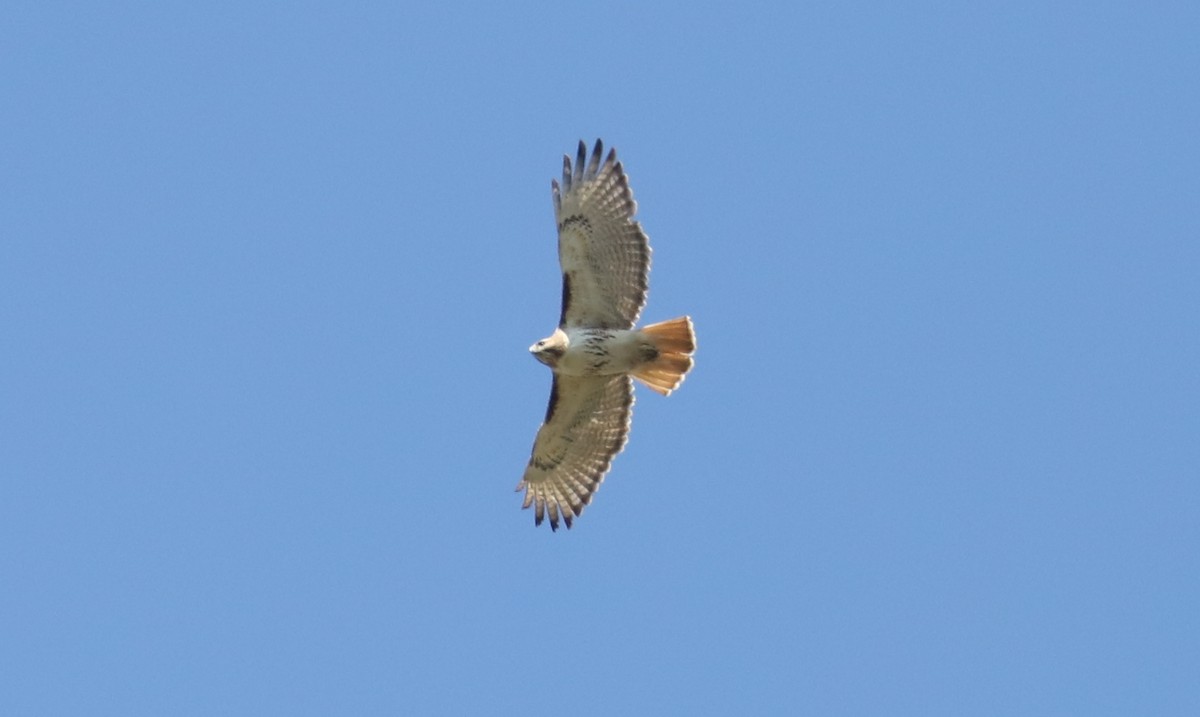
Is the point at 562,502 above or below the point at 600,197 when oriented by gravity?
below

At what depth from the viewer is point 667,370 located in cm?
1596

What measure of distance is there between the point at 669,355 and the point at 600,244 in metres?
1.00

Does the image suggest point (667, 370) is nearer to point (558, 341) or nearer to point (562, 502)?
point (558, 341)

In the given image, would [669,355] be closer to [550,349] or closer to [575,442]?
[550,349]

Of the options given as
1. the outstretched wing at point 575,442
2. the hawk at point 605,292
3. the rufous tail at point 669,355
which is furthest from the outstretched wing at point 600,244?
the outstretched wing at point 575,442

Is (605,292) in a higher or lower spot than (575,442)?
higher

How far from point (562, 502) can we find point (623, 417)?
0.95 m

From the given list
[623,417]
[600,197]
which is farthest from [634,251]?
[623,417]

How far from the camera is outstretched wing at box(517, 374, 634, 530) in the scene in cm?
1661

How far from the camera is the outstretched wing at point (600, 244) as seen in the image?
622 inches

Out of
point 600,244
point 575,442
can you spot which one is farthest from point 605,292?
point 575,442

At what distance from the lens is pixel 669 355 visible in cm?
1588

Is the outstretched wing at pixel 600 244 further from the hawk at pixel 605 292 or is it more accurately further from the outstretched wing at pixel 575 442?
the outstretched wing at pixel 575 442

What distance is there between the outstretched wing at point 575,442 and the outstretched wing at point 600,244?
69 cm
